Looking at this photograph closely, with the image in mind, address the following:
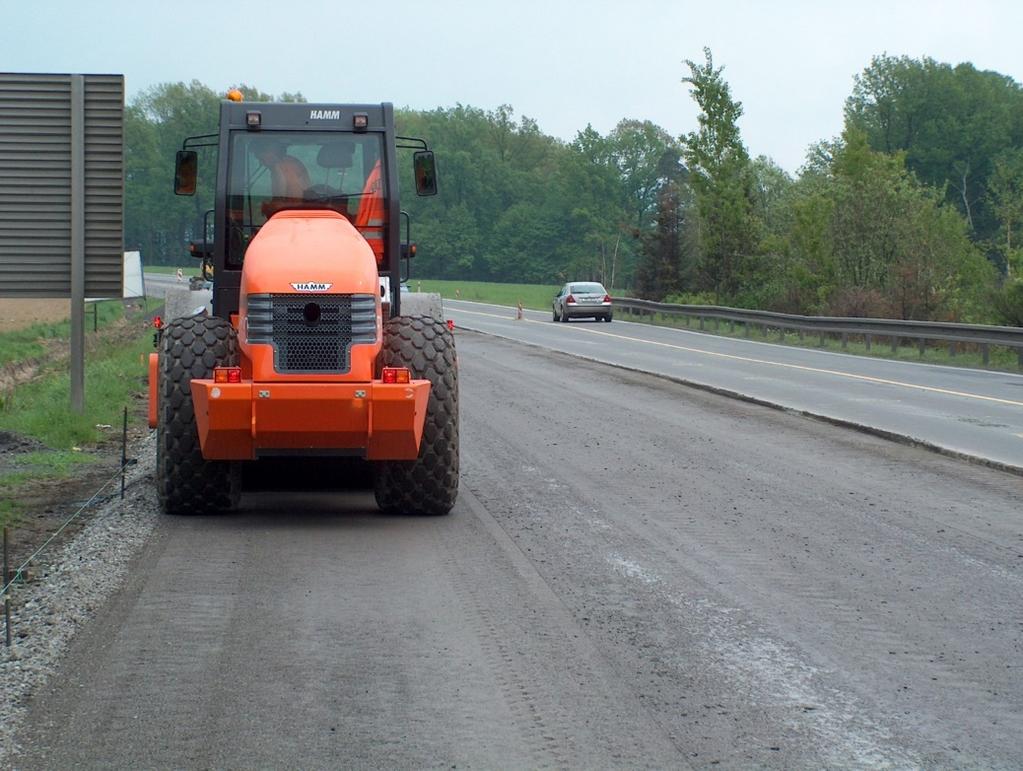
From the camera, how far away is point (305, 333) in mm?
9570

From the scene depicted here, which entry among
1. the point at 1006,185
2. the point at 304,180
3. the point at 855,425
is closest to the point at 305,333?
the point at 304,180

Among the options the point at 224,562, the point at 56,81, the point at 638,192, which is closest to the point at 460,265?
the point at 638,192

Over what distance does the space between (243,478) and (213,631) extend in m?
4.05

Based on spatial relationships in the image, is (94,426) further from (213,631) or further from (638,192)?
(638,192)

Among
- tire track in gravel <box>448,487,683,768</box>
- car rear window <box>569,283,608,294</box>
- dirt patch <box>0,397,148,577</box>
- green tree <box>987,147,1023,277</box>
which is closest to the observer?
tire track in gravel <box>448,487,683,768</box>

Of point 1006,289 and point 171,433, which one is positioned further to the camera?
point 1006,289

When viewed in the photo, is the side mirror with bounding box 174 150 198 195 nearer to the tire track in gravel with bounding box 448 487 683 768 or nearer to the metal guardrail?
the tire track in gravel with bounding box 448 487 683 768

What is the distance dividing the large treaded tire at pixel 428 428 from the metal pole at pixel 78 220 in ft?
24.1

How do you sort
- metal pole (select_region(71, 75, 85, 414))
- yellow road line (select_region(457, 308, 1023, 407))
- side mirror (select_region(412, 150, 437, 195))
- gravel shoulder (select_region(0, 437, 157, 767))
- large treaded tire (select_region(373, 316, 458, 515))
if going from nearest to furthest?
1. gravel shoulder (select_region(0, 437, 157, 767))
2. large treaded tire (select_region(373, 316, 458, 515))
3. side mirror (select_region(412, 150, 437, 195))
4. metal pole (select_region(71, 75, 85, 414))
5. yellow road line (select_region(457, 308, 1023, 407))

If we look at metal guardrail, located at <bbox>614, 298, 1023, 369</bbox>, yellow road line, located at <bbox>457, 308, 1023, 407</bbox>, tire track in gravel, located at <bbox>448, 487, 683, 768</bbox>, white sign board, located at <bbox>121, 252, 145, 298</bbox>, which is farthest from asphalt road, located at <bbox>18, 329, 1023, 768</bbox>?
white sign board, located at <bbox>121, 252, 145, 298</bbox>

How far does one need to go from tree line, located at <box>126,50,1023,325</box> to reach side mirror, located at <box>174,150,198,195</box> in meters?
0.66

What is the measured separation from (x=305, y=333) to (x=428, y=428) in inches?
44.7

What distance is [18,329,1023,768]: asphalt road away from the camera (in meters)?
5.24

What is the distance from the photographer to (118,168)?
54.2ft
